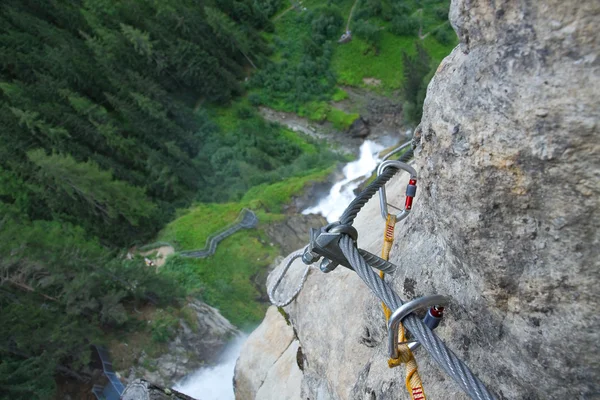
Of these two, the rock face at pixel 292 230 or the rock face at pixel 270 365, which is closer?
the rock face at pixel 270 365

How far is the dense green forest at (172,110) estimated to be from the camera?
31562mm

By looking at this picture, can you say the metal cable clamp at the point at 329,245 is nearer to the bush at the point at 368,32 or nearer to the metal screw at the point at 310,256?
the metal screw at the point at 310,256

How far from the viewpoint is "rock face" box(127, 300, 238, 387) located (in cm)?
2292

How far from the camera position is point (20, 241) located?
22.9m

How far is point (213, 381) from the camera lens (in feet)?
77.1

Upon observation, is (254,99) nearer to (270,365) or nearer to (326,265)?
(270,365)

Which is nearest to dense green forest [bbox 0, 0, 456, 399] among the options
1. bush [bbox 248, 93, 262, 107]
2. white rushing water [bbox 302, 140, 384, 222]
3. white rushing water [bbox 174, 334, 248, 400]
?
bush [bbox 248, 93, 262, 107]

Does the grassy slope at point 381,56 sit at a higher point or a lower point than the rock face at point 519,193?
lower

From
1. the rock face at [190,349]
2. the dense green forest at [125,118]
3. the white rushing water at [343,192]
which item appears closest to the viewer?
the rock face at [190,349]

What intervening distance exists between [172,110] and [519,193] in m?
47.0

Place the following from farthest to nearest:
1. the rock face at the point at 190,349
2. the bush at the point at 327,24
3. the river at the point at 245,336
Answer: the bush at the point at 327,24 → the river at the point at 245,336 → the rock face at the point at 190,349

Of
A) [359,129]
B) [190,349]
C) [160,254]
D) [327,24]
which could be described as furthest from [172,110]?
[190,349]

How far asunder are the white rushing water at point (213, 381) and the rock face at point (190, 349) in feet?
1.20

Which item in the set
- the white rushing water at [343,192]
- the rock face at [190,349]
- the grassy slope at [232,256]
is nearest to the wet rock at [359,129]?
the white rushing water at [343,192]
